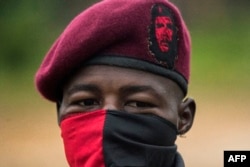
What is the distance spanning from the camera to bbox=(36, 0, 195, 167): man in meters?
2.04

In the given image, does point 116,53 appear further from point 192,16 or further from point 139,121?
point 192,16

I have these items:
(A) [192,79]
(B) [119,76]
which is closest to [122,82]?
(B) [119,76]

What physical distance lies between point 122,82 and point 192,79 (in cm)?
Result: 153

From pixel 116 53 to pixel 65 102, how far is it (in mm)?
149

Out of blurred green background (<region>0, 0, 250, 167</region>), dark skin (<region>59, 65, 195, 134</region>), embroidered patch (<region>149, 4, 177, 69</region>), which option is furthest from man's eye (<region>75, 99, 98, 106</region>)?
blurred green background (<region>0, 0, 250, 167</region>)

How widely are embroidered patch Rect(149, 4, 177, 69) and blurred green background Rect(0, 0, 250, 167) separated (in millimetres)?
1392

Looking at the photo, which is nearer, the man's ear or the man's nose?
the man's nose

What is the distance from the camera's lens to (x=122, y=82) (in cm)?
205

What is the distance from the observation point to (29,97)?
3.73 m
